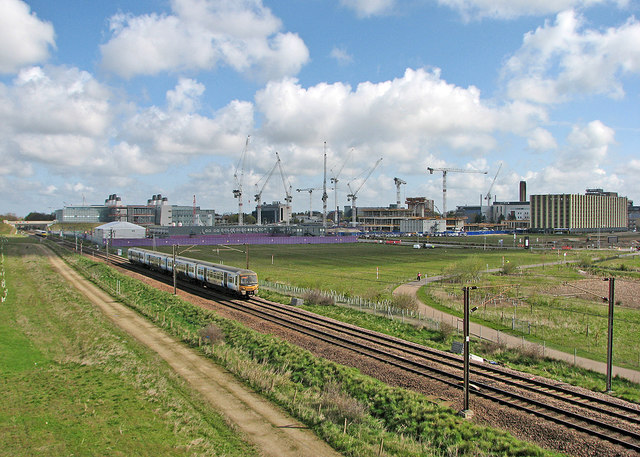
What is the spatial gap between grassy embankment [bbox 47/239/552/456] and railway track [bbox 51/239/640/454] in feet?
9.99

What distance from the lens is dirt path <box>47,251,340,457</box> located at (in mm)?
16688

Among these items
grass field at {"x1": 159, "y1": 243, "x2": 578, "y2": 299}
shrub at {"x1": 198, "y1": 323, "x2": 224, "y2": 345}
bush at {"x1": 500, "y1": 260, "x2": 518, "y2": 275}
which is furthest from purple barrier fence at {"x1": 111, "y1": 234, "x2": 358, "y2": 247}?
shrub at {"x1": 198, "y1": 323, "x2": 224, "y2": 345}

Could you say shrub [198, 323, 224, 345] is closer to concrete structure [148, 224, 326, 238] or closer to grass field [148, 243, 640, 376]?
grass field [148, 243, 640, 376]

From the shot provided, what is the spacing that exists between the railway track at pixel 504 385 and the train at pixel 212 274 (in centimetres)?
992

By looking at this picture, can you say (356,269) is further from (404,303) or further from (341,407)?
(341,407)

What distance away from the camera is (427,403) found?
19938 mm

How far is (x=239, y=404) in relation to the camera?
20.4 meters

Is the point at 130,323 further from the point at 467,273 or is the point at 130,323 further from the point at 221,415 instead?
the point at 467,273

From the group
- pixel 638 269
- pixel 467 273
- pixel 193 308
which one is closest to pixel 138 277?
pixel 193 308

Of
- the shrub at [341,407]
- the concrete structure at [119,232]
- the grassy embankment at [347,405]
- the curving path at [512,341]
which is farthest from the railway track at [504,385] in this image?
the concrete structure at [119,232]

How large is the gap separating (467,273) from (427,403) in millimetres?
47595

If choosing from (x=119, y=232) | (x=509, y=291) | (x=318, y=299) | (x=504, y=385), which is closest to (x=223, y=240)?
(x=119, y=232)

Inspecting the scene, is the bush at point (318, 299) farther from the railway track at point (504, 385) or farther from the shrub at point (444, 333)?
the shrub at point (444, 333)

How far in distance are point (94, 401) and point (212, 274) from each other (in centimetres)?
3115
